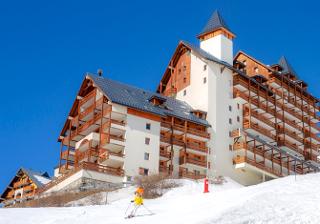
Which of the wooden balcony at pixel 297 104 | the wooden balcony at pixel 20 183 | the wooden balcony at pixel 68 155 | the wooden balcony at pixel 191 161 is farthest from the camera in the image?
the wooden balcony at pixel 297 104

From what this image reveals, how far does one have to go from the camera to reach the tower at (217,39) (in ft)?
265

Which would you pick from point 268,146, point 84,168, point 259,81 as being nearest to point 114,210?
point 84,168

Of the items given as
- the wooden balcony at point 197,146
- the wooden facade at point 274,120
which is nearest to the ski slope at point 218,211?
the wooden balcony at point 197,146

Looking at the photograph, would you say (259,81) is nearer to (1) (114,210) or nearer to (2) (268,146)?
(2) (268,146)

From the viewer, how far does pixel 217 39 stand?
81500mm

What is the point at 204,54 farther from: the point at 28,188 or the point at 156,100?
the point at 28,188

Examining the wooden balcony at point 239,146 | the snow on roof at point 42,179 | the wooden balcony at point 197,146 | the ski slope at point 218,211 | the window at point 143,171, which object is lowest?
the ski slope at point 218,211

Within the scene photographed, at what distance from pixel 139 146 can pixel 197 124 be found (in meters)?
10.0

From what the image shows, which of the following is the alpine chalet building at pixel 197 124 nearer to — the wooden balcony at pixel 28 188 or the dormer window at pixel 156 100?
the dormer window at pixel 156 100

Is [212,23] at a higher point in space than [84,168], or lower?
higher

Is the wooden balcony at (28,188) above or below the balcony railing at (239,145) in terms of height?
below

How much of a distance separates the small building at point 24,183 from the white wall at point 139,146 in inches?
696

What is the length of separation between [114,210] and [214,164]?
40.4 meters

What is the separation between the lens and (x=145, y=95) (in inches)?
2835
